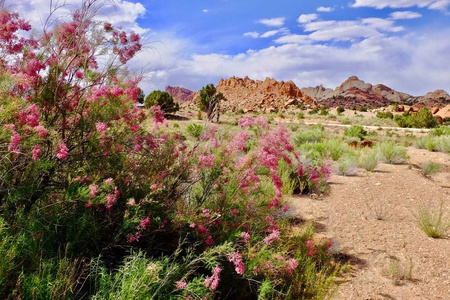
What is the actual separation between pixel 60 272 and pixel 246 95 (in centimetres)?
12449

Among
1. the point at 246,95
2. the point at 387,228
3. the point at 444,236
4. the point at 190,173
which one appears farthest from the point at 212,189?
the point at 246,95

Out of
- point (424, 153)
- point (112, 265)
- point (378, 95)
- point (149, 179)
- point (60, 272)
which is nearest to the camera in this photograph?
point (60, 272)

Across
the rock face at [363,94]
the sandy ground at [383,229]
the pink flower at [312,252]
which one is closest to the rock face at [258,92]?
the rock face at [363,94]

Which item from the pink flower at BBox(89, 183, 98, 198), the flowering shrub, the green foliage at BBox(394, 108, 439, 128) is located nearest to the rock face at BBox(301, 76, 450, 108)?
the green foliage at BBox(394, 108, 439, 128)

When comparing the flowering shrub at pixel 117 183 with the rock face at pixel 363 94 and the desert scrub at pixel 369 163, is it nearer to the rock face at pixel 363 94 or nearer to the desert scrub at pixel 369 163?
the desert scrub at pixel 369 163

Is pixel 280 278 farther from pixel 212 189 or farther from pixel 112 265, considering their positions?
pixel 112 265

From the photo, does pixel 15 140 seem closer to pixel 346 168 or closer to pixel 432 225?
pixel 432 225

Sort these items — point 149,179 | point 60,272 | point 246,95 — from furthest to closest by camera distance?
point 246,95 < point 149,179 < point 60,272

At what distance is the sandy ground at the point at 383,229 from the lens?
15.8 feet

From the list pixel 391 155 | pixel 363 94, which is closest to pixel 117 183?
pixel 391 155

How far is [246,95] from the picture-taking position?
12538 centimetres

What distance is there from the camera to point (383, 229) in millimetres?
6625

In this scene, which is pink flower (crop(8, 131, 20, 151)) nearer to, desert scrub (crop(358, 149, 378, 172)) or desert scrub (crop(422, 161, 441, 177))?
desert scrub (crop(358, 149, 378, 172))

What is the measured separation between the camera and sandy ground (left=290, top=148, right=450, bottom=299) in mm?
4828
